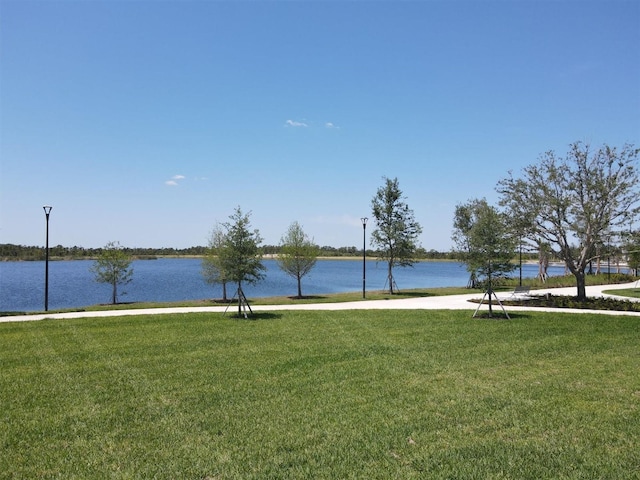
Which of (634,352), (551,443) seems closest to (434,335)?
(634,352)

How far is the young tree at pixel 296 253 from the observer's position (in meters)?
28.7

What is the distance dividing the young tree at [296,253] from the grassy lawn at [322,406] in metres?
17.2

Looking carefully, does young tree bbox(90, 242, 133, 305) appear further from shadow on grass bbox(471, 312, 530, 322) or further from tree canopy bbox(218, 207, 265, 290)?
shadow on grass bbox(471, 312, 530, 322)

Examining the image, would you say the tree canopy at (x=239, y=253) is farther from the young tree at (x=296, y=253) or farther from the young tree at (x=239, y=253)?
the young tree at (x=296, y=253)

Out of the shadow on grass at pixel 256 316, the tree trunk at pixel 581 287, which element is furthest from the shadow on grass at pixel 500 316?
the shadow on grass at pixel 256 316

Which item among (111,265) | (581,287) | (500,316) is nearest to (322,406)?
(500,316)

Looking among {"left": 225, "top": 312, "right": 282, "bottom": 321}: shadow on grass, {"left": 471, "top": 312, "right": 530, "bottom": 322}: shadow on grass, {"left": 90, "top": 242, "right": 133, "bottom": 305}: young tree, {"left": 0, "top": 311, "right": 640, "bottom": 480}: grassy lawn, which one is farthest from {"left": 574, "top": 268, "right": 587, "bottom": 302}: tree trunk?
{"left": 90, "top": 242, "right": 133, "bottom": 305}: young tree

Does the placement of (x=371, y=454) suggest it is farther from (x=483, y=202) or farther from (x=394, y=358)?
(x=483, y=202)

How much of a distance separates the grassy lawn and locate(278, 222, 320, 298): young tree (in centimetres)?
1722

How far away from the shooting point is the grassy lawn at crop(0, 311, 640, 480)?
4.32 meters

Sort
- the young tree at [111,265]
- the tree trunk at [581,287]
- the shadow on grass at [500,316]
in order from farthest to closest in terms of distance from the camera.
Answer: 1. the young tree at [111,265]
2. the tree trunk at [581,287]
3. the shadow on grass at [500,316]

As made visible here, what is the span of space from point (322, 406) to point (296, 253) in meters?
22.8

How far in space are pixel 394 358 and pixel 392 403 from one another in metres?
2.78

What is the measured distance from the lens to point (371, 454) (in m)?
4.50
